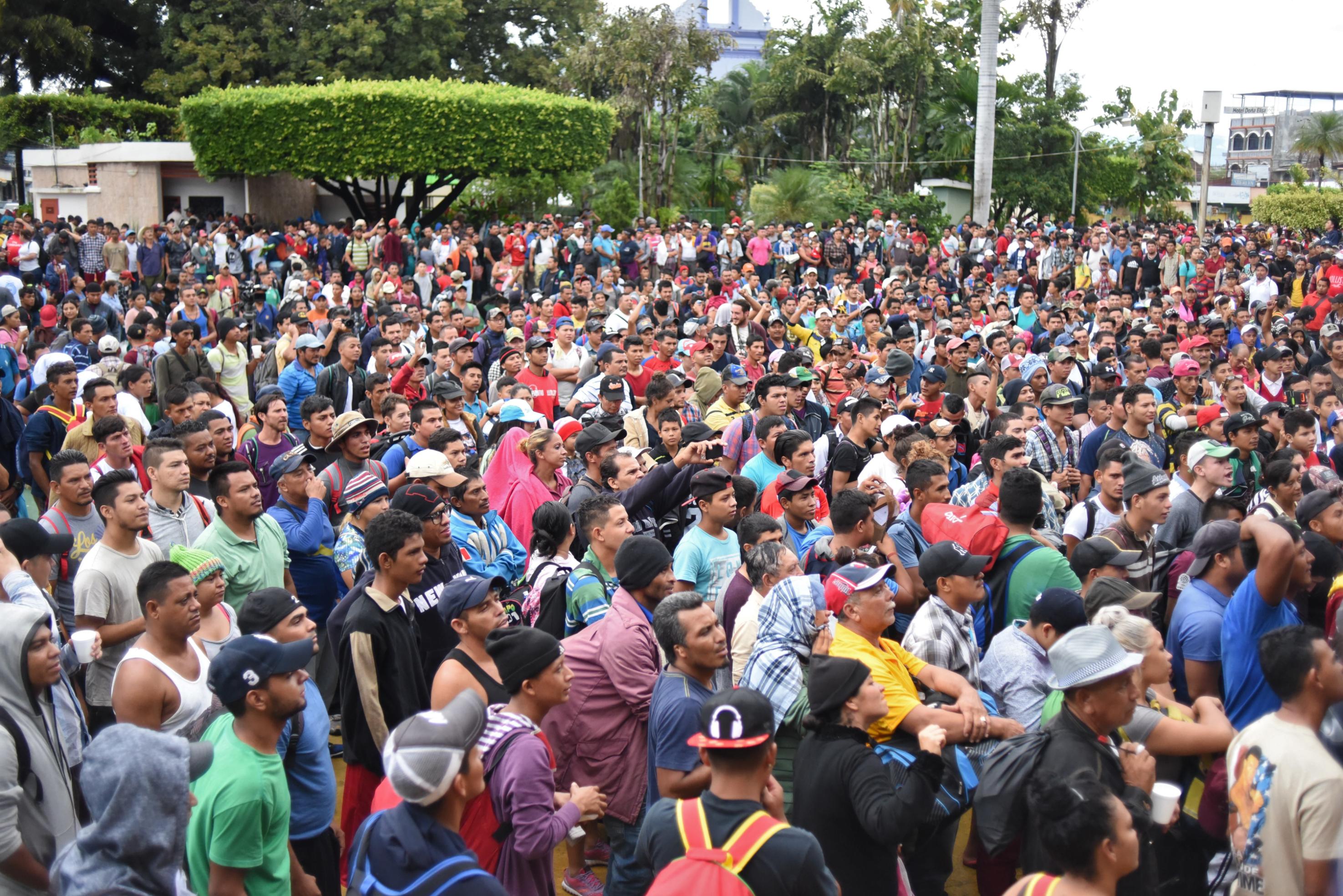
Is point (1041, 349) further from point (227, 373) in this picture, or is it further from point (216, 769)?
point (216, 769)

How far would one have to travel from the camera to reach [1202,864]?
4.18 m

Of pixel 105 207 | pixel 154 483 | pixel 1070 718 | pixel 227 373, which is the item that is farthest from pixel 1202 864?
pixel 105 207

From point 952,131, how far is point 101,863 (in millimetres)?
34549

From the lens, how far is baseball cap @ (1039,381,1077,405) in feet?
27.4

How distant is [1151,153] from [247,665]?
40.7 m

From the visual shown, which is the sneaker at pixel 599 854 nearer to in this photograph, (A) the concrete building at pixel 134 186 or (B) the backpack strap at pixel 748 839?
(B) the backpack strap at pixel 748 839

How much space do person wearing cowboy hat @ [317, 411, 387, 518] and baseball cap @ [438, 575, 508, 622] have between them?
2.50m

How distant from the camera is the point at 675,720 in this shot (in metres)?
4.09

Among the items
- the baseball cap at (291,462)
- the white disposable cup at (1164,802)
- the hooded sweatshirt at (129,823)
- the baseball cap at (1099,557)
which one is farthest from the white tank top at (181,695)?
the baseball cap at (1099,557)

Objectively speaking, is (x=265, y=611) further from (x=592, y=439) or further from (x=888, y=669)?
(x=592, y=439)

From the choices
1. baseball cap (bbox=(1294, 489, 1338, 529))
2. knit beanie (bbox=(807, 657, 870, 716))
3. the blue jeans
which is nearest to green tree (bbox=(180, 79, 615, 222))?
baseball cap (bbox=(1294, 489, 1338, 529))

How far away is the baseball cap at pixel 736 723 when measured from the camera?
10.4 feet

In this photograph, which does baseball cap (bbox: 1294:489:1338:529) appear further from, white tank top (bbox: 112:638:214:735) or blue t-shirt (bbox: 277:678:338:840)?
white tank top (bbox: 112:638:214:735)

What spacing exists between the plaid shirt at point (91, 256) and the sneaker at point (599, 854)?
61.7 ft
